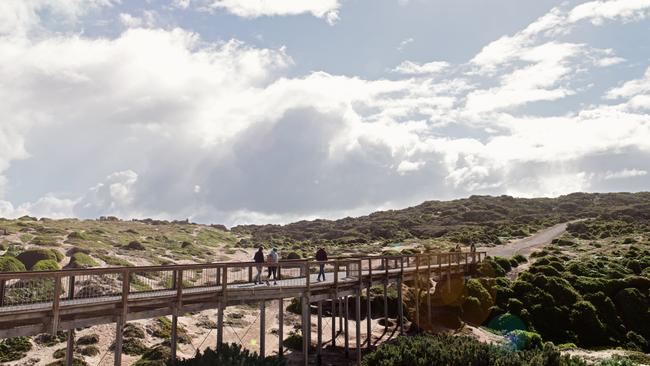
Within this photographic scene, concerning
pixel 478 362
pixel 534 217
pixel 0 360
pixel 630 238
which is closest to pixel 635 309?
pixel 478 362

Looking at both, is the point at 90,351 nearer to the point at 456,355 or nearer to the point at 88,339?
the point at 88,339

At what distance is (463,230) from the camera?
96.6 metres

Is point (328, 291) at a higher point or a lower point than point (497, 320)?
higher

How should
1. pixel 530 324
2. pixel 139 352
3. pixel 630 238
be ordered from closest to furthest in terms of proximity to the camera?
pixel 139 352, pixel 530 324, pixel 630 238

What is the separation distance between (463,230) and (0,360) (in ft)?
274

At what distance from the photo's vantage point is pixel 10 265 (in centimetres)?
3519

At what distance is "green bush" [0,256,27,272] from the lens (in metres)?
34.4

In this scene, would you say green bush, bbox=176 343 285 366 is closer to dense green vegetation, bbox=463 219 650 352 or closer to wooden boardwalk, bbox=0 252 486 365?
wooden boardwalk, bbox=0 252 486 365

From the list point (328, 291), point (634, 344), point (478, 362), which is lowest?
point (634, 344)

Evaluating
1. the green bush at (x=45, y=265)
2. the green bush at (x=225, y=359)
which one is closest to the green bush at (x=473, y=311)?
the green bush at (x=225, y=359)

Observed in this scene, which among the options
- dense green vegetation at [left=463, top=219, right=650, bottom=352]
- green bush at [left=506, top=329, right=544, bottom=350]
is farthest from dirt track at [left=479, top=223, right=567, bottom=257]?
green bush at [left=506, top=329, right=544, bottom=350]

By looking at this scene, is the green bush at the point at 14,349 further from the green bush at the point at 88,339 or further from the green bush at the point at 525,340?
the green bush at the point at 525,340

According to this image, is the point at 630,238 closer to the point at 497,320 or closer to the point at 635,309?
the point at 635,309

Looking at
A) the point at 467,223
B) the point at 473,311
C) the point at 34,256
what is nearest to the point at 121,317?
the point at 473,311
